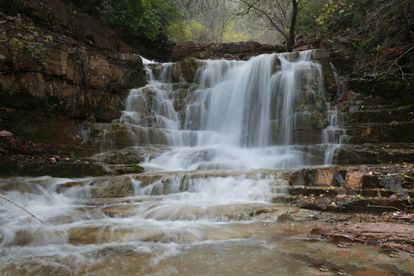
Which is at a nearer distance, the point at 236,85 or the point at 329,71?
the point at 329,71

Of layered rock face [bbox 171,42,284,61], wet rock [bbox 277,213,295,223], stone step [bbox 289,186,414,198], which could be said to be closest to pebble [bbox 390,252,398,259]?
wet rock [bbox 277,213,295,223]

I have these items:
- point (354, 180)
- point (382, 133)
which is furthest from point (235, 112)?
point (354, 180)

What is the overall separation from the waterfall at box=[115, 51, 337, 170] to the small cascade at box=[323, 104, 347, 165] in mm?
58

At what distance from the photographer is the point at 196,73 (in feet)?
39.5

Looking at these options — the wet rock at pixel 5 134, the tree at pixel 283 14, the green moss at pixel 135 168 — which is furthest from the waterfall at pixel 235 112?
the tree at pixel 283 14

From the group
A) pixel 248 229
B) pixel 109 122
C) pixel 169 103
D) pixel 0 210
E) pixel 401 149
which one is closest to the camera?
pixel 248 229

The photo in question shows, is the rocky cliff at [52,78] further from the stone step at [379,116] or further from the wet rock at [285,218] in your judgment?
the stone step at [379,116]

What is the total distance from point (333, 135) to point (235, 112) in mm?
3225

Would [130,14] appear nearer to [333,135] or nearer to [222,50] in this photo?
[222,50]

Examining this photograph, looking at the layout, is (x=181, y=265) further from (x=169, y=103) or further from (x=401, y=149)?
(x=169, y=103)

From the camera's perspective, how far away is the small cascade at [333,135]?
25.5 feet

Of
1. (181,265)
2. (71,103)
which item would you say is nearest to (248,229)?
(181,265)

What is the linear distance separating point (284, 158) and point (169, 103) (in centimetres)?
444

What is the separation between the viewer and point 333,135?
8.53 m
